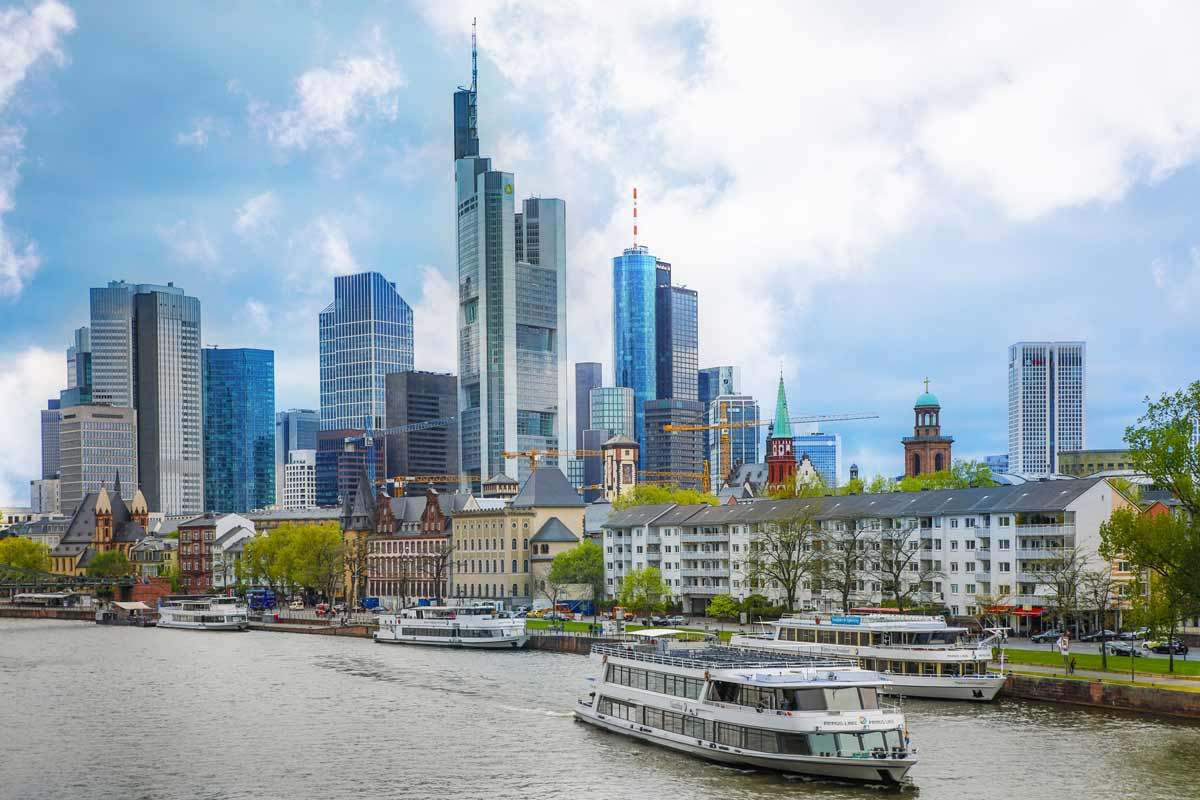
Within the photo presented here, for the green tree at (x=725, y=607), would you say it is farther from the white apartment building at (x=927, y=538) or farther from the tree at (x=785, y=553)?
the white apartment building at (x=927, y=538)

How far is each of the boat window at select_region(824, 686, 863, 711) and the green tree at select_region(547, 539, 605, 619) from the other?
12059 cm

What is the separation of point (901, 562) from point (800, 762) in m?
75.2

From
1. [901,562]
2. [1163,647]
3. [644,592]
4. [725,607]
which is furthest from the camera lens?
[644,592]

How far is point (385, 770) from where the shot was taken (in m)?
75.9

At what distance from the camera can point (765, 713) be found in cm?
7600

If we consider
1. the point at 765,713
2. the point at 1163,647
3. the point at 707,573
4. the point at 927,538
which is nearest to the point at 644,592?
the point at 707,573

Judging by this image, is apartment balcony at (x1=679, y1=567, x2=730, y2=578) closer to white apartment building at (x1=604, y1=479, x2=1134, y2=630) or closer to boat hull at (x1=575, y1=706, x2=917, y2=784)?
white apartment building at (x1=604, y1=479, x2=1134, y2=630)

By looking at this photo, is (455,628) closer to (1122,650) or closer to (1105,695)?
(1122,650)

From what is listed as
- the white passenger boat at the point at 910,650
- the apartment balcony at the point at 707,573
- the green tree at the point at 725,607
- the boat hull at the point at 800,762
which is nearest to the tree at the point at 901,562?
the green tree at the point at 725,607

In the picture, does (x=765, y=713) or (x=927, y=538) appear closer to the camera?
(x=765, y=713)

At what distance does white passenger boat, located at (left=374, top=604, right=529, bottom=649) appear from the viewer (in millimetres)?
150750

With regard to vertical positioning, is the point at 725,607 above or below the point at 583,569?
below

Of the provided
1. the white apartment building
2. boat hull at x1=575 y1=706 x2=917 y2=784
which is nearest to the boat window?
boat hull at x1=575 y1=706 x2=917 y2=784

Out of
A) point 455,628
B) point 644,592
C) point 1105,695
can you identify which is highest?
point 1105,695
